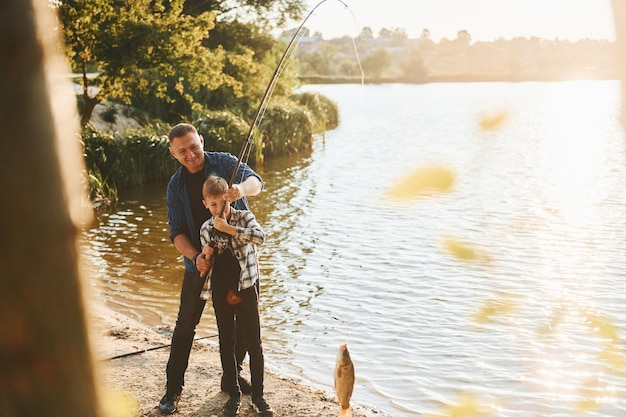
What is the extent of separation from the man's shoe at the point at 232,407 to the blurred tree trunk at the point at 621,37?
13.6ft

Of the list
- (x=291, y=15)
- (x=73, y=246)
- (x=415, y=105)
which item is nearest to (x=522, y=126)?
(x=291, y=15)

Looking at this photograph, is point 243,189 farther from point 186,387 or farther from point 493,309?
point 493,309

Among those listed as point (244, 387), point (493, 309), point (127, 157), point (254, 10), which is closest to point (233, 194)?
point (244, 387)

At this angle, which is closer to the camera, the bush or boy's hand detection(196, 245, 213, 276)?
boy's hand detection(196, 245, 213, 276)

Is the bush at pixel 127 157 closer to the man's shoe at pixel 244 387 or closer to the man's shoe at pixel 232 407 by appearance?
the man's shoe at pixel 244 387

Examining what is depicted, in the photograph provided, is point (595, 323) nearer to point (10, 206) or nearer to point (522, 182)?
point (10, 206)

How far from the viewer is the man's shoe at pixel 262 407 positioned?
16.1ft

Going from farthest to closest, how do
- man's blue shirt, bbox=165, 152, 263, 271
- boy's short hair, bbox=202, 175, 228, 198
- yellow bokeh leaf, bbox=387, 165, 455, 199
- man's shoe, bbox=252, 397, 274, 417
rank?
yellow bokeh leaf, bbox=387, 165, 455, 199 → man's shoe, bbox=252, 397, 274, 417 → man's blue shirt, bbox=165, 152, 263, 271 → boy's short hair, bbox=202, 175, 228, 198

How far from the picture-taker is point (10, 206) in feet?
5.85

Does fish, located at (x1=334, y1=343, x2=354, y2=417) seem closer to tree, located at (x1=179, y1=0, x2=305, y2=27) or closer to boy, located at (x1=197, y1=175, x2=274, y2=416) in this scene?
boy, located at (x1=197, y1=175, x2=274, y2=416)

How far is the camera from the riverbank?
5.08 metres

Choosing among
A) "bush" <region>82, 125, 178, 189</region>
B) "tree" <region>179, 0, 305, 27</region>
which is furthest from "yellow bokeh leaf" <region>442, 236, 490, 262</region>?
"tree" <region>179, 0, 305, 27</region>

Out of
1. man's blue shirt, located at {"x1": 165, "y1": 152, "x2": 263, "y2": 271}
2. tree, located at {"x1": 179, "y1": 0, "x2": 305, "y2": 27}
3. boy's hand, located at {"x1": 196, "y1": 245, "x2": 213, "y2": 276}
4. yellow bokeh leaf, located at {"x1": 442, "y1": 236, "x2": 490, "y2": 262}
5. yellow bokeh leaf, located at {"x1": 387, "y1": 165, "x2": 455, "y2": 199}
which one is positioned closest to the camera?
boy's hand, located at {"x1": 196, "y1": 245, "x2": 213, "y2": 276}

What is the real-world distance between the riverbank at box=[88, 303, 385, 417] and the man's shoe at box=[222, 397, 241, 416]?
0.06m
